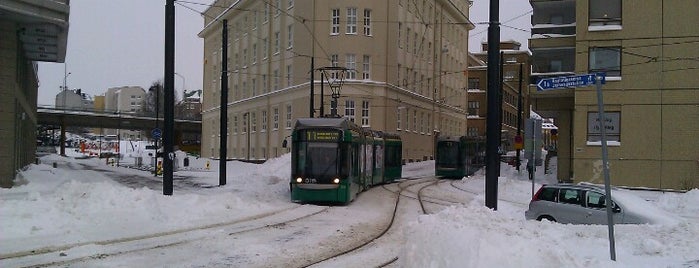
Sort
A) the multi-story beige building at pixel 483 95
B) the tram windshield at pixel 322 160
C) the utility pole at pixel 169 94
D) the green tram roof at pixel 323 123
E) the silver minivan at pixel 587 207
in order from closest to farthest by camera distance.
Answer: the silver minivan at pixel 587 207 → the utility pole at pixel 169 94 → the tram windshield at pixel 322 160 → the green tram roof at pixel 323 123 → the multi-story beige building at pixel 483 95

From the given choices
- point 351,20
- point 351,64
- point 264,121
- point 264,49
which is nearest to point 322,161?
point 351,64

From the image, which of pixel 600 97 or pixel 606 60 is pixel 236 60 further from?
pixel 600 97

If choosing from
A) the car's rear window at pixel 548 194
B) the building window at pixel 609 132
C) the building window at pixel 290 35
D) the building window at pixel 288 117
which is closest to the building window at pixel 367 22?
the building window at pixel 290 35

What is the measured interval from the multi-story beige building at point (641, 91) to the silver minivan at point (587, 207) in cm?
1578

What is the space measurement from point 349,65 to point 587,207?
130 ft

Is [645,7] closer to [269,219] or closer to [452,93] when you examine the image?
[269,219]

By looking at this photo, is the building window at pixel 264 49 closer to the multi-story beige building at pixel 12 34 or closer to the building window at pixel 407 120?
the building window at pixel 407 120

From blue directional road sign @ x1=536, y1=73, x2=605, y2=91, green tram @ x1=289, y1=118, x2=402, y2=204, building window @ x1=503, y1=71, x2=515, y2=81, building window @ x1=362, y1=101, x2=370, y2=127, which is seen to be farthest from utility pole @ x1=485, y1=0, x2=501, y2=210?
building window @ x1=503, y1=71, x2=515, y2=81

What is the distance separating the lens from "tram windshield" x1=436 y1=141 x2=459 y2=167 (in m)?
42.2

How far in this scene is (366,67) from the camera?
55000 mm

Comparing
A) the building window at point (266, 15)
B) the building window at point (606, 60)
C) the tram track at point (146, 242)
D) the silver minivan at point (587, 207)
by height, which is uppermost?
the building window at point (266, 15)

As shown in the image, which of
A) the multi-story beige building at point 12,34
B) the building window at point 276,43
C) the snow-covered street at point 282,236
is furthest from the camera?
the building window at point 276,43

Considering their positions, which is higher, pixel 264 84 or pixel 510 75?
pixel 510 75

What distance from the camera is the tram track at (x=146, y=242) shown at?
10094 millimetres
